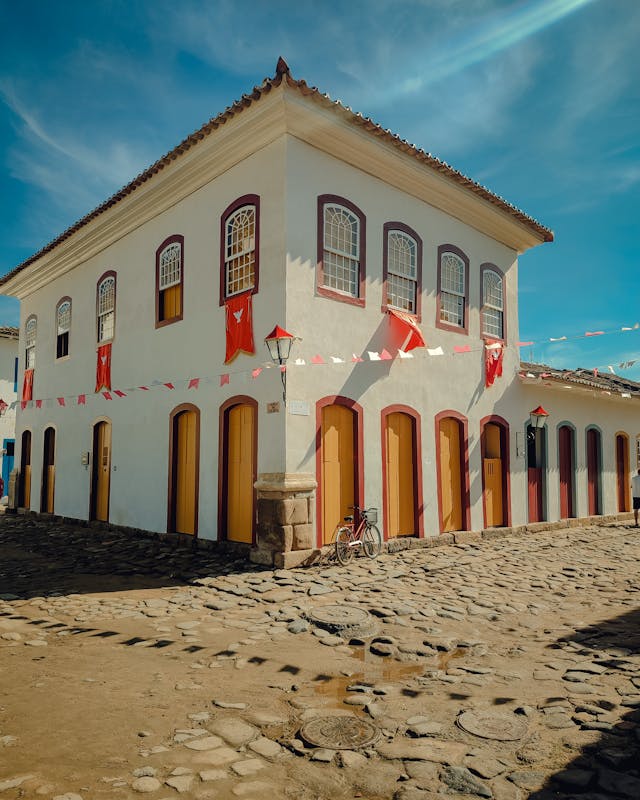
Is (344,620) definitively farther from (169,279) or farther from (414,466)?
(169,279)

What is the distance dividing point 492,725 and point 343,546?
563cm

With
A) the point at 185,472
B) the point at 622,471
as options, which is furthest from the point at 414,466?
the point at 622,471

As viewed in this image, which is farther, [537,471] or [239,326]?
[537,471]

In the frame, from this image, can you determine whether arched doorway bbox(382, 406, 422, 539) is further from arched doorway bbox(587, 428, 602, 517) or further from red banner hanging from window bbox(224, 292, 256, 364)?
arched doorway bbox(587, 428, 602, 517)

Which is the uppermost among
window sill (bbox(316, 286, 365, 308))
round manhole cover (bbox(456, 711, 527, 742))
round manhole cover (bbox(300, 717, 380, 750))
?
window sill (bbox(316, 286, 365, 308))

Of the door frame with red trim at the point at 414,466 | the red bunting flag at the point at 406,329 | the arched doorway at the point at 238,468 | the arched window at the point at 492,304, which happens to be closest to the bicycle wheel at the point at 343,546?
the door frame with red trim at the point at 414,466

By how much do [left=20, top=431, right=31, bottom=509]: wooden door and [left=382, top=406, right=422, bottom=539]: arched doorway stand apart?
459 inches

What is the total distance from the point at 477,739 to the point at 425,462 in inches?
314

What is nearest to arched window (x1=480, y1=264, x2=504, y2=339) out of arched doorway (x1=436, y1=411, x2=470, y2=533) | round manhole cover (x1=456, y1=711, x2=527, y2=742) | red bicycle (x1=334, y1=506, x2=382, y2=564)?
arched doorway (x1=436, y1=411, x2=470, y2=533)

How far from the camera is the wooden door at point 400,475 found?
10.8 metres

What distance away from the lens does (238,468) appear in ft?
33.3

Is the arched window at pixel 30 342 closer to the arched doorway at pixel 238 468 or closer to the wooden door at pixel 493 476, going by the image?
the arched doorway at pixel 238 468

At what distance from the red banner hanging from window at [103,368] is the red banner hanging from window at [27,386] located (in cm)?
461

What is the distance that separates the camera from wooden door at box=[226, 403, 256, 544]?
9.83 metres
